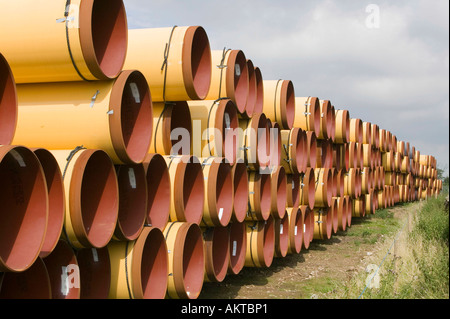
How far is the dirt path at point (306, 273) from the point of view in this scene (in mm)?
6746

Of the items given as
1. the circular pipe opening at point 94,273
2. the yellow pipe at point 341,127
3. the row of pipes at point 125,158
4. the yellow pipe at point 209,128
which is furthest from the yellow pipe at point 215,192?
the yellow pipe at point 341,127

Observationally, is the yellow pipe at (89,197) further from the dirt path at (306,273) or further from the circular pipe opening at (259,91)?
the circular pipe opening at (259,91)

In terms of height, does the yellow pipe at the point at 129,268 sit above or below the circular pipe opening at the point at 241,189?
below

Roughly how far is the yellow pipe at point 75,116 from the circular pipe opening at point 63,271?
809 millimetres

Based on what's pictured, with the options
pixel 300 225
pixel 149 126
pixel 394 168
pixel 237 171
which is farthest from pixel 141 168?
pixel 394 168

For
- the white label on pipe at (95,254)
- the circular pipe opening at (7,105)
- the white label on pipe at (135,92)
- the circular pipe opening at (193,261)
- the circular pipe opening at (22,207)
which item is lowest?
the circular pipe opening at (193,261)

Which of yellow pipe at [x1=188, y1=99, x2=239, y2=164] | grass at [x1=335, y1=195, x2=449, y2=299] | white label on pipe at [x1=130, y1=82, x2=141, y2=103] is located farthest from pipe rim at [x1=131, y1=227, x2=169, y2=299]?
grass at [x1=335, y1=195, x2=449, y2=299]

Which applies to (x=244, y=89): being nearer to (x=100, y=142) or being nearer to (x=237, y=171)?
(x=237, y=171)

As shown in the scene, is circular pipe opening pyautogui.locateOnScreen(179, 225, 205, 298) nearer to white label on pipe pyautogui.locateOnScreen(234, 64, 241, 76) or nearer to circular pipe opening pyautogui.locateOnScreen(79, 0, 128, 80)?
circular pipe opening pyautogui.locateOnScreen(79, 0, 128, 80)

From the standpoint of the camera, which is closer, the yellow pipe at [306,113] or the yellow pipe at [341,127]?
the yellow pipe at [306,113]

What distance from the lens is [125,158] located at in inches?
150

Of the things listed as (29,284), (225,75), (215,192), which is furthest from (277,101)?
(29,284)

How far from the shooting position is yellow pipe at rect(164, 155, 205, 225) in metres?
4.84

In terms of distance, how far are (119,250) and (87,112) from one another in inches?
45.9
